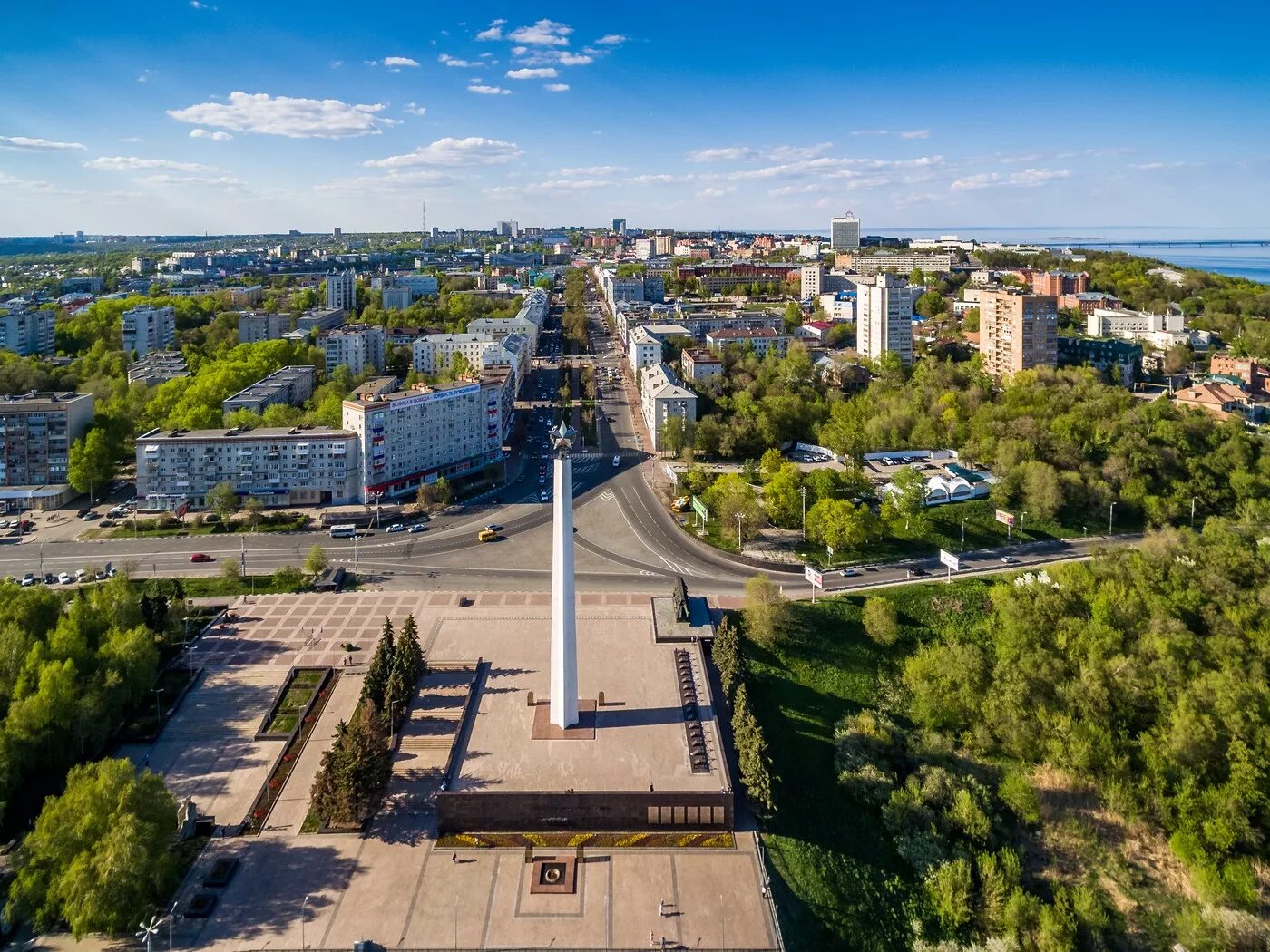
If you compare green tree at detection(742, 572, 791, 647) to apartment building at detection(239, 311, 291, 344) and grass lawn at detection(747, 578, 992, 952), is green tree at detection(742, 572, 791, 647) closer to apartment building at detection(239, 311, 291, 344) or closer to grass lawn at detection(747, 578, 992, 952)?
grass lawn at detection(747, 578, 992, 952)

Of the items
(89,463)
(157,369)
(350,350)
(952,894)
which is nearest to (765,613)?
(952,894)

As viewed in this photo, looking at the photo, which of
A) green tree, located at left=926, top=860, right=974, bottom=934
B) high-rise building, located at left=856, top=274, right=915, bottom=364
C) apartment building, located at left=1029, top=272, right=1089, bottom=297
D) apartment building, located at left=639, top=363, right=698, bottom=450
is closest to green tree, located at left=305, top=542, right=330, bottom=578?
apartment building, located at left=639, top=363, right=698, bottom=450

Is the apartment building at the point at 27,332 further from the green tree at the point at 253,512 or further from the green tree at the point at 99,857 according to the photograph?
the green tree at the point at 99,857

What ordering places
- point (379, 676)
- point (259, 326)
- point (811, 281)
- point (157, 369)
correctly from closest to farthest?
point (379, 676) → point (157, 369) → point (259, 326) → point (811, 281)

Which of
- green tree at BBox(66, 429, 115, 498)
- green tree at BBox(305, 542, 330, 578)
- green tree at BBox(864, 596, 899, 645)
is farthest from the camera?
green tree at BBox(66, 429, 115, 498)

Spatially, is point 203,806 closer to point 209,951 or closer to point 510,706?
point 209,951

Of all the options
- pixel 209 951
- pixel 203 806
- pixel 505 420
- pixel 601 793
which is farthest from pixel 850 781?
pixel 505 420

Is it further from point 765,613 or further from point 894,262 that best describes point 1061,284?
point 765,613
